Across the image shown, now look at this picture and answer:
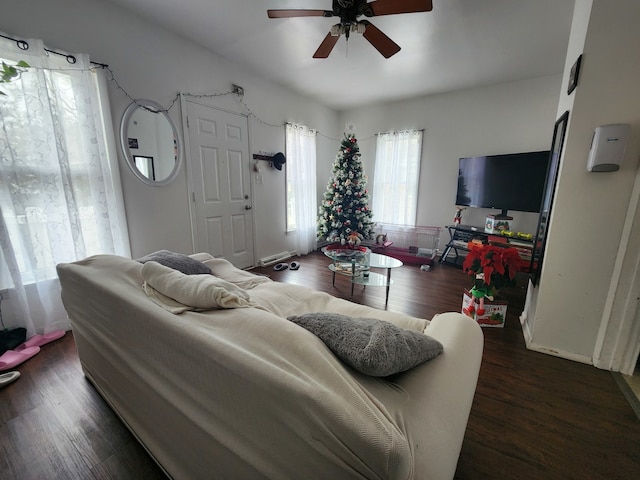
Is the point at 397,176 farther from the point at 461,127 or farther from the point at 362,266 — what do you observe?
the point at 362,266

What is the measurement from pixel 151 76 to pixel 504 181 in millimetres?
4124

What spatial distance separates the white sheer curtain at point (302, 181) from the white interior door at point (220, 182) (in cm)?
81

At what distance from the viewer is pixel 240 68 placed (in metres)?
3.14

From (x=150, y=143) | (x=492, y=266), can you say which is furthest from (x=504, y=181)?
(x=150, y=143)

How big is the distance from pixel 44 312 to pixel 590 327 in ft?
12.8

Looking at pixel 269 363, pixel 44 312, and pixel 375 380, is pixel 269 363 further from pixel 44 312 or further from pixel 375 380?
pixel 44 312

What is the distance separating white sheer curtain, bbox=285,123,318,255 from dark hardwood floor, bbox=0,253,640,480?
9.88ft

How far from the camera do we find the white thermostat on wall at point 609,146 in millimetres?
1493

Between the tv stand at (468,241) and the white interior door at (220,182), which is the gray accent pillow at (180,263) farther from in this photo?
the tv stand at (468,241)

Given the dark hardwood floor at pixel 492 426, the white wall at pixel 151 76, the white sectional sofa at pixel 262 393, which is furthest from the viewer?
the white wall at pixel 151 76

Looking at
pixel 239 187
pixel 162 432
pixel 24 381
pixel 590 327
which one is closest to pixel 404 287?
pixel 590 327

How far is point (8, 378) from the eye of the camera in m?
1.55

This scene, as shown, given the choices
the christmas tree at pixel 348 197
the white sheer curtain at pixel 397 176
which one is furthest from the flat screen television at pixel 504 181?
the christmas tree at pixel 348 197

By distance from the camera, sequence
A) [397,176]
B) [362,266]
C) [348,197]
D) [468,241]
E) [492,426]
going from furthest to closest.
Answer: [397,176] → [348,197] → [468,241] → [362,266] → [492,426]
